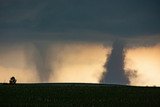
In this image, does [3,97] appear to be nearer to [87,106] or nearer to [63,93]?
[63,93]

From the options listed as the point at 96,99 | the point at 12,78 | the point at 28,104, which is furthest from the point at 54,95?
the point at 12,78

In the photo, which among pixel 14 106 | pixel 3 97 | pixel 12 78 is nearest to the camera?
pixel 14 106

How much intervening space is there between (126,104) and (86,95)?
9.52 meters

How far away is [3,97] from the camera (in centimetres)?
4897

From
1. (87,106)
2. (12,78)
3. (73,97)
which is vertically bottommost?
(87,106)

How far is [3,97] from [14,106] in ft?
28.7

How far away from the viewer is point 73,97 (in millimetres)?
49656

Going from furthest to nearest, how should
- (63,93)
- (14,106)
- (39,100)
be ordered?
(63,93)
(39,100)
(14,106)

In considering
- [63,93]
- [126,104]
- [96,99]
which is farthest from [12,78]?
[126,104]

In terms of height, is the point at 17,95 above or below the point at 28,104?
above

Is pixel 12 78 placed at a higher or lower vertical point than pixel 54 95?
higher

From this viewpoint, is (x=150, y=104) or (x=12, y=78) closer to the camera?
(x=150, y=104)

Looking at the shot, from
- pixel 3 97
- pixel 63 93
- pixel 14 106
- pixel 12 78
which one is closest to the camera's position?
pixel 14 106

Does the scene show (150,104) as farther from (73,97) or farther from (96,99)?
(73,97)
